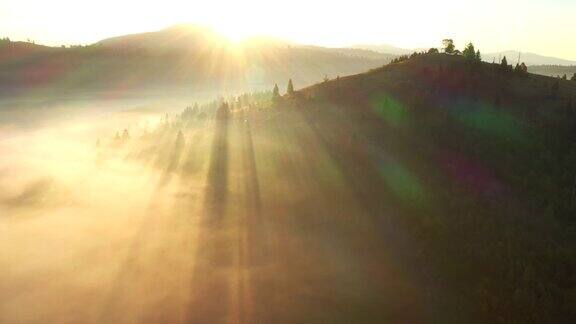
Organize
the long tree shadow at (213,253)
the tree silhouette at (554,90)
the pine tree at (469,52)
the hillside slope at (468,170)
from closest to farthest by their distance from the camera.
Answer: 1. the hillside slope at (468,170)
2. the long tree shadow at (213,253)
3. the tree silhouette at (554,90)
4. the pine tree at (469,52)

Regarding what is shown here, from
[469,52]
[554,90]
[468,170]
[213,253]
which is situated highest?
[469,52]

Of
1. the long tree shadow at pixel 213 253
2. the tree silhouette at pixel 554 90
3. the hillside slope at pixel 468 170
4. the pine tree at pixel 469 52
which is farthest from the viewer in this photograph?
the pine tree at pixel 469 52

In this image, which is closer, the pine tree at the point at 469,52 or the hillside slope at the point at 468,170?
the hillside slope at the point at 468,170

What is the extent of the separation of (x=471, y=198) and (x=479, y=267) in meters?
12.8

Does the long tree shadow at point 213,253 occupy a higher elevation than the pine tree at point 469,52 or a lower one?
lower

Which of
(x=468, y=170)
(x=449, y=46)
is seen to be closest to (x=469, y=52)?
(x=449, y=46)

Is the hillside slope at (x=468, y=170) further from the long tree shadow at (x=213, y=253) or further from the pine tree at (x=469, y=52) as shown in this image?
the long tree shadow at (x=213, y=253)

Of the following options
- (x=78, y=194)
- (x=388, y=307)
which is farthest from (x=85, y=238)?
(x=388, y=307)

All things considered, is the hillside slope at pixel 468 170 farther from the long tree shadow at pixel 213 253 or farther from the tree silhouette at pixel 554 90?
the long tree shadow at pixel 213 253

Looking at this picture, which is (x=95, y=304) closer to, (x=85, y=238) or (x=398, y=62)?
(x=85, y=238)

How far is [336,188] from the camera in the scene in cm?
7031

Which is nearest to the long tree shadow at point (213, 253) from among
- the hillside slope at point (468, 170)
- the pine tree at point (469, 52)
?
the hillside slope at point (468, 170)

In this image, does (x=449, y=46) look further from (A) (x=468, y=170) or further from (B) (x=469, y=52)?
(A) (x=468, y=170)

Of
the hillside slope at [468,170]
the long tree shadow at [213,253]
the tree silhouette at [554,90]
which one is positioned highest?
the tree silhouette at [554,90]
